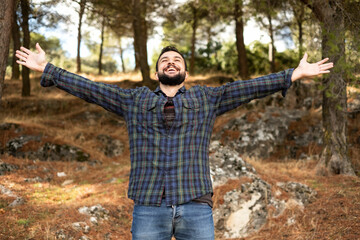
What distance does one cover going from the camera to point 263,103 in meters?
12.8

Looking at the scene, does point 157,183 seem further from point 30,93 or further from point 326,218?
point 30,93

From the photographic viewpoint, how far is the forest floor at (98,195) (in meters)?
4.86

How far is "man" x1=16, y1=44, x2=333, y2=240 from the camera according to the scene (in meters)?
2.37

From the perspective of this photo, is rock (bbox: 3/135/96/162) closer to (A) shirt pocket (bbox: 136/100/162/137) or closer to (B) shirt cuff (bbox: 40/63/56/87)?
(B) shirt cuff (bbox: 40/63/56/87)

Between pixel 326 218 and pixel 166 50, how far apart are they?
14.1 feet

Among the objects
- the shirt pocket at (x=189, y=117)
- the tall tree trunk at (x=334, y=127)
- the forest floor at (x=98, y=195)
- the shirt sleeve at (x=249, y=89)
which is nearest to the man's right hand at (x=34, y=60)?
the shirt pocket at (x=189, y=117)

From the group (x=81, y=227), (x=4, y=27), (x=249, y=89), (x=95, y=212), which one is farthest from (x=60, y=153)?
(x=249, y=89)

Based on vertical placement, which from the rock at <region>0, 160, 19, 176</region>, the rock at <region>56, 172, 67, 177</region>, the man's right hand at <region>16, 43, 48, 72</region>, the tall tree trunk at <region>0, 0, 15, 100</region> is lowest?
the rock at <region>56, 172, 67, 177</region>

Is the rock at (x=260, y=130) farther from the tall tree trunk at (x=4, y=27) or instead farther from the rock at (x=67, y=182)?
the tall tree trunk at (x=4, y=27)

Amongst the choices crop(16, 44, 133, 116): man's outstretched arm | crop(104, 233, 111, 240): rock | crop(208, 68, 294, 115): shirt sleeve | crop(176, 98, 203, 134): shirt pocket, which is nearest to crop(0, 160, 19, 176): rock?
crop(104, 233, 111, 240): rock

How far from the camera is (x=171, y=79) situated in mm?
2703

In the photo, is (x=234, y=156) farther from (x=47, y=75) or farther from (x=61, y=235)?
(x=47, y=75)

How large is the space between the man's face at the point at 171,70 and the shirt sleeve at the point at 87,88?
313 mm

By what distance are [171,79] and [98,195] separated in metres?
4.25
